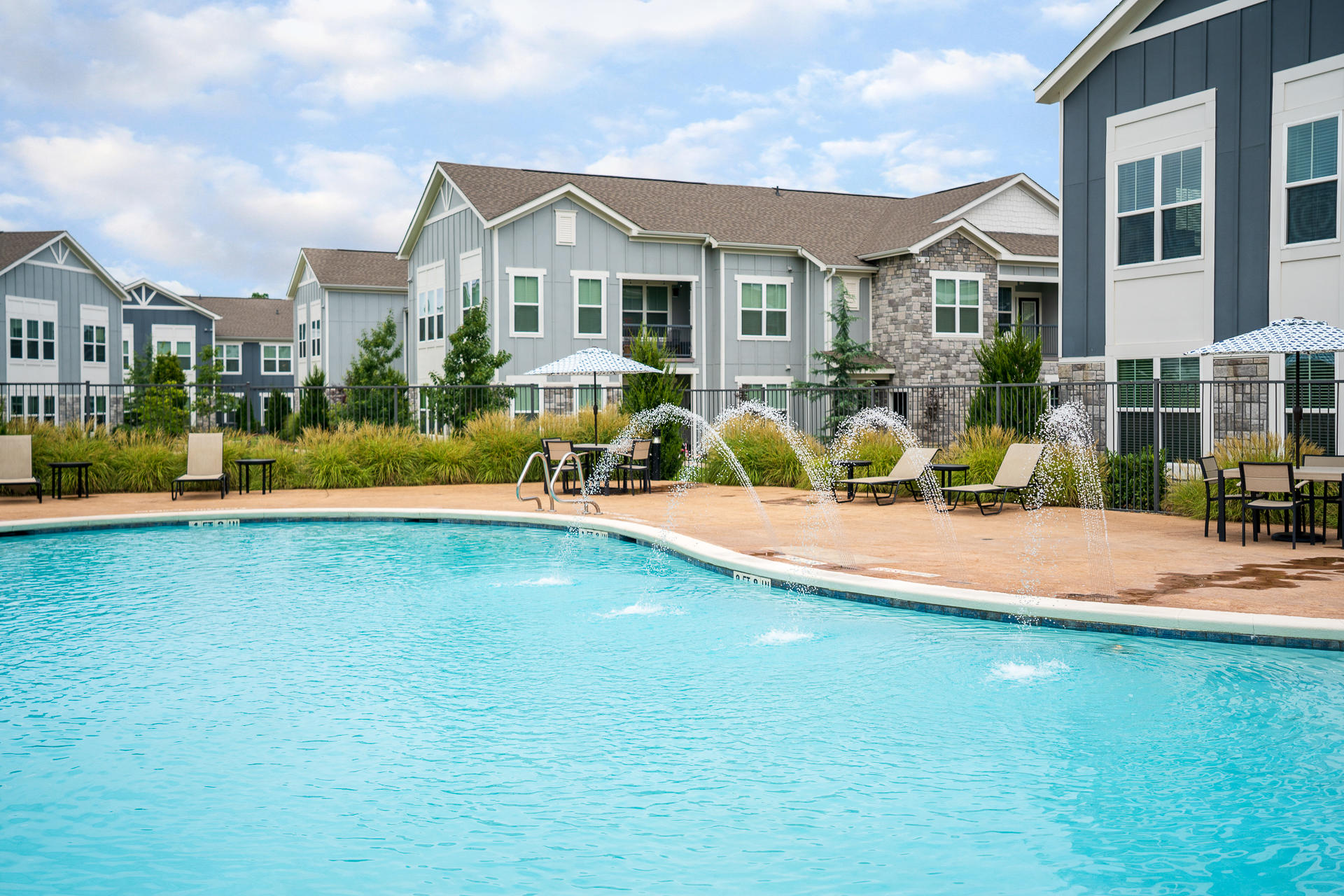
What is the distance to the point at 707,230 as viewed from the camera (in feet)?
103

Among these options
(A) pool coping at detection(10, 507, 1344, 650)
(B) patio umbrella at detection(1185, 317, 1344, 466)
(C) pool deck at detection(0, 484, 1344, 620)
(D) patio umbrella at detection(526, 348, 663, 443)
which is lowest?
(A) pool coping at detection(10, 507, 1344, 650)

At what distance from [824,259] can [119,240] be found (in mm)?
28866

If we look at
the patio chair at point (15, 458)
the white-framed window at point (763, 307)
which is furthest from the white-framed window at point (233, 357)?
the patio chair at point (15, 458)

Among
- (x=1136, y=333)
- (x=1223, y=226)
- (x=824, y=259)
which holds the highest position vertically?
(x=824, y=259)

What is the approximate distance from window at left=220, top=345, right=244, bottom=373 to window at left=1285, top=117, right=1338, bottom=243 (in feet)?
173

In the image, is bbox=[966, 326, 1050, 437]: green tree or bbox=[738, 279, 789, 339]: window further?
bbox=[738, 279, 789, 339]: window

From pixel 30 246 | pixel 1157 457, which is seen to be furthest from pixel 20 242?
pixel 1157 457

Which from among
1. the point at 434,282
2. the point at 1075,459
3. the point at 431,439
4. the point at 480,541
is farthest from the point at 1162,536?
the point at 434,282

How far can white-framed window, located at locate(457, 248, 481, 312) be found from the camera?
29.5 meters

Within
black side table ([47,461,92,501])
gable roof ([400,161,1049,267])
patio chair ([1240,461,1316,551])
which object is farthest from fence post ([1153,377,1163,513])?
black side table ([47,461,92,501])

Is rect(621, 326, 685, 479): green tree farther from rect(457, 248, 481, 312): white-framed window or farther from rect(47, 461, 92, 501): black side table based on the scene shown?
rect(47, 461, 92, 501): black side table

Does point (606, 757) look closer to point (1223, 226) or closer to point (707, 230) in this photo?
point (1223, 226)

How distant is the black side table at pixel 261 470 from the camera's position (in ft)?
61.4

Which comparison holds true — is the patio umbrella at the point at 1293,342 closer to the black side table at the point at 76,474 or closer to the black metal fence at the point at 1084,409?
the black metal fence at the point at 1084,409
